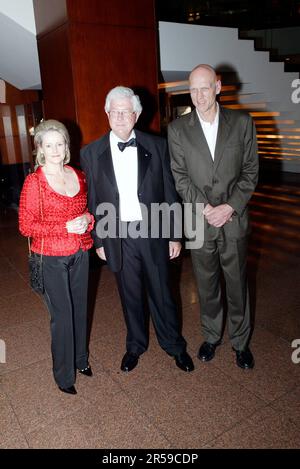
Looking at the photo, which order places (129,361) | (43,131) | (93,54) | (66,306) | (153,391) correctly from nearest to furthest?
(43,131) < (66,306) < (153,391) < (129,361) < (93,54)

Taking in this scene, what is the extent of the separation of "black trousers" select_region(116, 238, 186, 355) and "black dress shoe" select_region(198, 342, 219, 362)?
161 mm

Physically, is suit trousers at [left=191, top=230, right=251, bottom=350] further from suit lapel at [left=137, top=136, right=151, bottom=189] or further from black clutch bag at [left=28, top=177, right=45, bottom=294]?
black clutch bag at [left=28, top=177, right=45, bottom=294]

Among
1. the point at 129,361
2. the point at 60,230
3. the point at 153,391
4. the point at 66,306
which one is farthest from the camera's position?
the point at 129,361

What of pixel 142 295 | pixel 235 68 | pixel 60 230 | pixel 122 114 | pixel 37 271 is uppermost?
pixel 235 68

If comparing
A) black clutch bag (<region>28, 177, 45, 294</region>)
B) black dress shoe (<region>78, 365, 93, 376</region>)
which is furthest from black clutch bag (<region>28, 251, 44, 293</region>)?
black dress shoe (<region>78, 365, 93, 376</region>)

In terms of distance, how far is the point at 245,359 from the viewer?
270 centimetres

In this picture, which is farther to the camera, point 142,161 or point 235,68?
point 235,68

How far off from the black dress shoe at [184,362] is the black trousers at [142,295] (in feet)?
0.13

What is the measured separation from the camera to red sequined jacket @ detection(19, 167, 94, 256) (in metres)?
2.15

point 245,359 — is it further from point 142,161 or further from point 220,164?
point 142,161

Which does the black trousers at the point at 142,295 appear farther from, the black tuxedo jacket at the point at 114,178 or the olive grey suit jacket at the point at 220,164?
the olive grey suit jacket at the point at 220,164

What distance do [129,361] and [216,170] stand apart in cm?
149

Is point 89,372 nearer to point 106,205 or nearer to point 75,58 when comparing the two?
point 106,205

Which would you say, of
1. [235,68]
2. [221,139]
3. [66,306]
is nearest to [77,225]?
[66,306]
